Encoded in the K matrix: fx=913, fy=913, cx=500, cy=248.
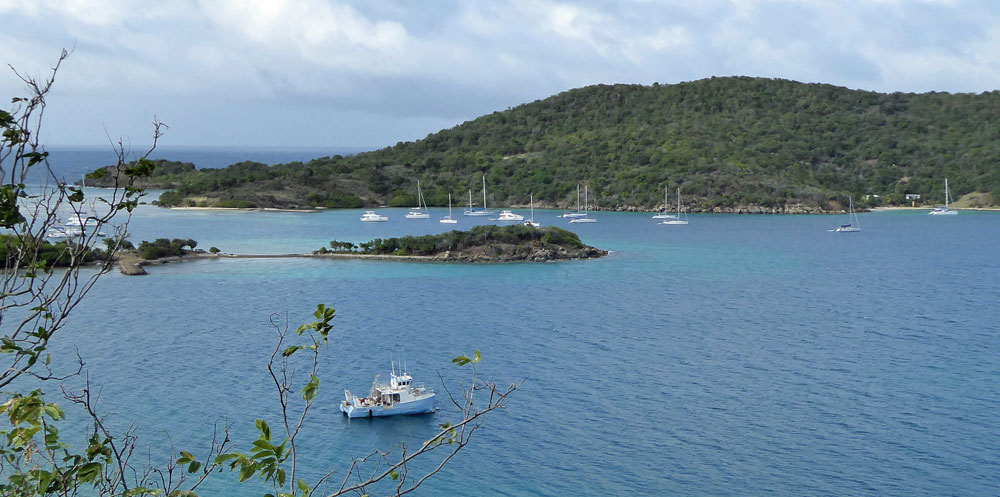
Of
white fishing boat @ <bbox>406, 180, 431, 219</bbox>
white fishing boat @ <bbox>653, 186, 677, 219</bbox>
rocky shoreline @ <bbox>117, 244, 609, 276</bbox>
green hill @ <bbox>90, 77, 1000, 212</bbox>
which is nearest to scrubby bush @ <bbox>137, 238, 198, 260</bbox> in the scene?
rocky shoreline @ <bbox>117, 244, 609, 276</bbox>

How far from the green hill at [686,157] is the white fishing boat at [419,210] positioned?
1.57 metres

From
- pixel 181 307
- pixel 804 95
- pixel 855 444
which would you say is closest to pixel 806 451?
pixel 855 444

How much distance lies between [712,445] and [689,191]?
92.5 metres

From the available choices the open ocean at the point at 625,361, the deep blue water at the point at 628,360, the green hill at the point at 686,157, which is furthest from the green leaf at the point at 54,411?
the green hill at the point at 686,157

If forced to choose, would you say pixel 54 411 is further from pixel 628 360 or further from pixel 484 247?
pixel 484 247

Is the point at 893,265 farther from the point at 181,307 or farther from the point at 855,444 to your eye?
the point at 181,307

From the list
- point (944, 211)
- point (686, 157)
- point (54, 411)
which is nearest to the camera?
point (54, 411)

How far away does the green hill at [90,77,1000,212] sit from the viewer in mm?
115875

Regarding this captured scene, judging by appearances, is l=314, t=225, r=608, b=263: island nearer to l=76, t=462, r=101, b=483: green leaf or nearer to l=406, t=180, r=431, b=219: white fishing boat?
l=406, t=180, r=431, b=219: white fishing boat

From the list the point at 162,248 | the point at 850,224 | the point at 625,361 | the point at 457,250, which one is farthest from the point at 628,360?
the point at 850,224

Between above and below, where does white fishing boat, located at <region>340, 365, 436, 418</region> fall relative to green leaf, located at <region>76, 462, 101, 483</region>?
below

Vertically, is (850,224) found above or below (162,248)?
above

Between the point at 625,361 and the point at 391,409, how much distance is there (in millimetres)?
10781

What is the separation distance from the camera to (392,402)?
28.4 meters
